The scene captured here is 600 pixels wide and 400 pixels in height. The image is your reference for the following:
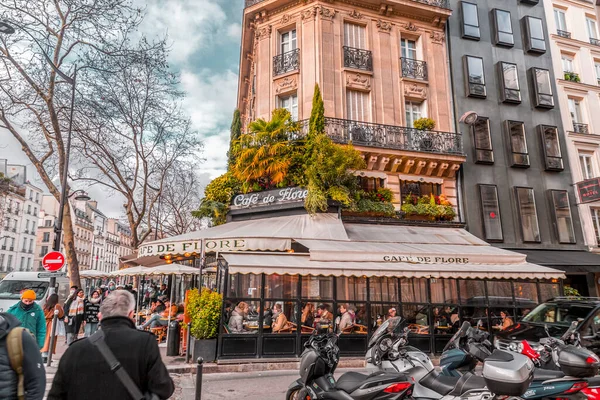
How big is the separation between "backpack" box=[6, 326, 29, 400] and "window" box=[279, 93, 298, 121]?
42.5 ft

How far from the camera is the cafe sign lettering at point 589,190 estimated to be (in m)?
16.1

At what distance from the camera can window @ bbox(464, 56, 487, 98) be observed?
54.3 ft

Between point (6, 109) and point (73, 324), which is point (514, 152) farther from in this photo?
point (6, 109)

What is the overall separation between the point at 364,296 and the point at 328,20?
10.9 meters

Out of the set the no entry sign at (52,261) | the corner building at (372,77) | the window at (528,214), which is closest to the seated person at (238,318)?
the no entry sign at (52,261)

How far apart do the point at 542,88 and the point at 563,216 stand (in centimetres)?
606

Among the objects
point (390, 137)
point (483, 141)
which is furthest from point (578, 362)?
point (483, 141)

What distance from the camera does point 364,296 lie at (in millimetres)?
11000

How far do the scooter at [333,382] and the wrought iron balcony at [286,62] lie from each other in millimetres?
12290

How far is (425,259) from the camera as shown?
34.9 feet

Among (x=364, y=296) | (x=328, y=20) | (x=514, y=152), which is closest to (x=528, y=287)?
(x=364, y=296)

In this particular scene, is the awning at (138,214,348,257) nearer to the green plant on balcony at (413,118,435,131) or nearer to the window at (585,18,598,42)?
the green plant on balcony at (413,118,435,131)

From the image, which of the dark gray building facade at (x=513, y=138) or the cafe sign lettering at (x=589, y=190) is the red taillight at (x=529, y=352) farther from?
the cafe sign lettering at (x=589, y=190)

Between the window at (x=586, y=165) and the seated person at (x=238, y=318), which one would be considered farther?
the window at (x=586, y=165)
